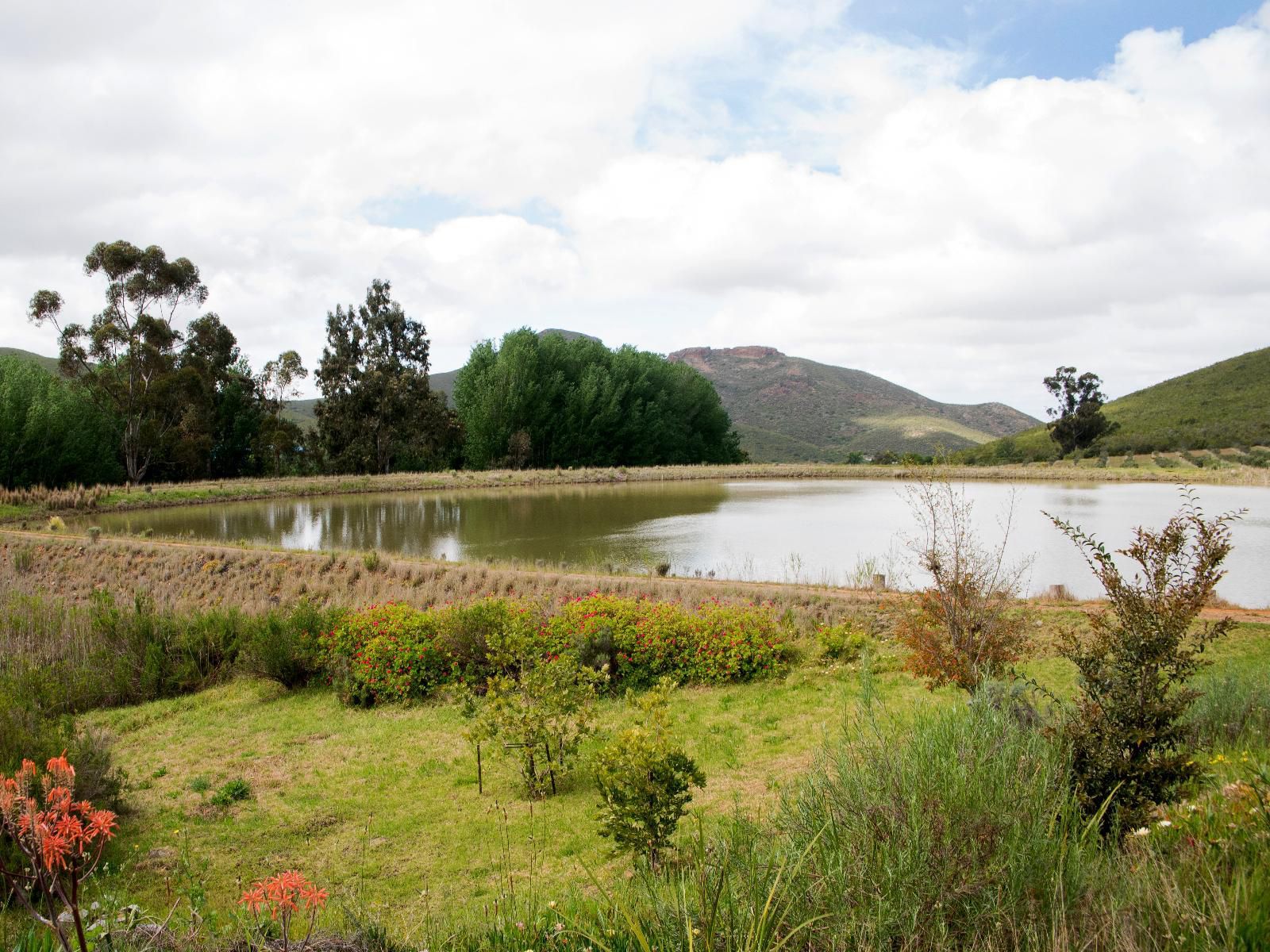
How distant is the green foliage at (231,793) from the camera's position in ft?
22.4

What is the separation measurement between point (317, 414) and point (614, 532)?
3523 cm

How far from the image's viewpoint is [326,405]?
174 feet

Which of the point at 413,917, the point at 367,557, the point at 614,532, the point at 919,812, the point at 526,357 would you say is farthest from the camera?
the point at 526,357

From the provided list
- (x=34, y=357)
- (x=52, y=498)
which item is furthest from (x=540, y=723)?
(x=34, y=357)

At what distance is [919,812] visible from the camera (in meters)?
3.13

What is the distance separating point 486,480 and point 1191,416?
5820cm

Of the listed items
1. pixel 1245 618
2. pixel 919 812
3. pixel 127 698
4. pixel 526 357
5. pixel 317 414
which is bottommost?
pixel 127 698

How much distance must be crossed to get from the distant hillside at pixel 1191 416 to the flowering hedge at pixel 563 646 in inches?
2206

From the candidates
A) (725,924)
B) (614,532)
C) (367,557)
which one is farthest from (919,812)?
(614,532)

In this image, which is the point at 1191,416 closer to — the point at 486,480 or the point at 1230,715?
the point at 486,480

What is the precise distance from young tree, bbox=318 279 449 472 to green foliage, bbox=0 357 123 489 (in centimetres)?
1290

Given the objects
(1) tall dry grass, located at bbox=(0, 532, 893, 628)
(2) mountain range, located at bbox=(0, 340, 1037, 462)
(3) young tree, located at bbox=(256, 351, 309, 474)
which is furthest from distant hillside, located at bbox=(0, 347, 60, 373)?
(1) tall dry grass, located at bbox=(0, 532, 893, 628)

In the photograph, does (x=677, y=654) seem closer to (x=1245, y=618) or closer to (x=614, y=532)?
(x=1245, y=618)

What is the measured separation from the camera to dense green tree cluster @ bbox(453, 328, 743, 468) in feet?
181
